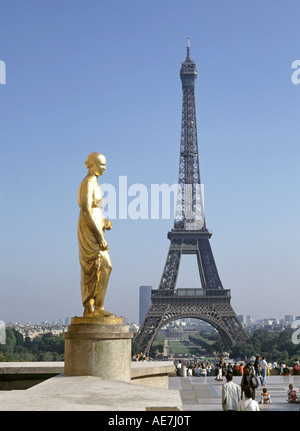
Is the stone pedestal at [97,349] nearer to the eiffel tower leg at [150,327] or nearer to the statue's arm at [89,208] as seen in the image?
the statue's arm at [89,208]

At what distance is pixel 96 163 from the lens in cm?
1004

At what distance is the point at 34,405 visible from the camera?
604 centimetres

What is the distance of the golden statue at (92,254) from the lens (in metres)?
→ 9.52

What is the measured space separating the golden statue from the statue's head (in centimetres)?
35

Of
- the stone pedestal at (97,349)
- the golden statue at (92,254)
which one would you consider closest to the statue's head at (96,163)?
the golden statue at (92,254)

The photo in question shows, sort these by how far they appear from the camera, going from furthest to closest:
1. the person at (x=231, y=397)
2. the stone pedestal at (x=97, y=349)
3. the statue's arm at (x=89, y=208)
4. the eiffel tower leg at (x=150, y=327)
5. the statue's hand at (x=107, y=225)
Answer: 1. the eiffel tower leg at (x=150, y=327)
2. the statue's hand at (x=107, y=225)
3. the statue's arm at (x=89, y=208)
4. the stone pedestal at (x=97, y=349)
5. the person at (x=231, y=397)

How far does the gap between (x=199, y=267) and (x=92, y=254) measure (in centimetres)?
5860

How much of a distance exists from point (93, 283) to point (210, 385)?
10414 millimetres

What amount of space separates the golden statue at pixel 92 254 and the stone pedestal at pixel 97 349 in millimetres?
368

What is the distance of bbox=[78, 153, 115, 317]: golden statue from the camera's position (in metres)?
9.52
